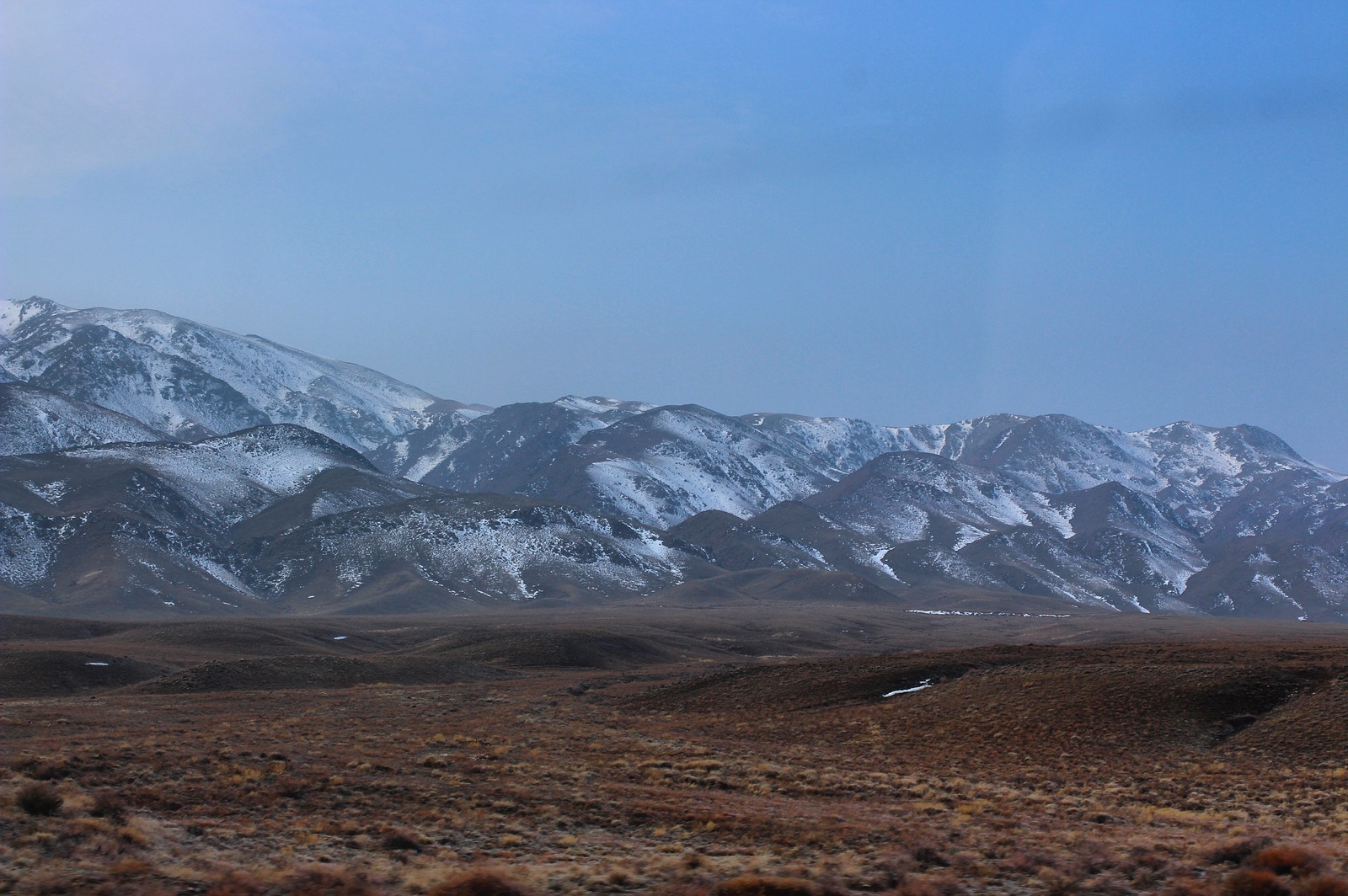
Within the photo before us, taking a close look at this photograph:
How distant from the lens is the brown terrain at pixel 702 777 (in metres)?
17.7

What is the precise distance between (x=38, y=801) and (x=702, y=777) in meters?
16.4

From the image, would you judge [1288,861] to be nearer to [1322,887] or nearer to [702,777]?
[1322,887]

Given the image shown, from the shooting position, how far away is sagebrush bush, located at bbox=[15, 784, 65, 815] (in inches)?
771

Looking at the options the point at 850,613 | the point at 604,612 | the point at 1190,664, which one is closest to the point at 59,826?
the point at 1190,664

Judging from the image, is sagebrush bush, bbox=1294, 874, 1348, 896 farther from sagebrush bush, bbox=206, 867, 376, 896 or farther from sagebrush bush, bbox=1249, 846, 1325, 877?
sagebrush bush, bbox=206, 867, 376, 896

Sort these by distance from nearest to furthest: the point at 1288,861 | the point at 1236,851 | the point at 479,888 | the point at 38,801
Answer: the point at 479,888, the point at 1288,861, the point at 1236,851, the point at 38,801

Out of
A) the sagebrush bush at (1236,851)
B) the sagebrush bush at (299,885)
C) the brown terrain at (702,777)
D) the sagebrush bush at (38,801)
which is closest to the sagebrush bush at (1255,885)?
the brown terrain at (702,777)

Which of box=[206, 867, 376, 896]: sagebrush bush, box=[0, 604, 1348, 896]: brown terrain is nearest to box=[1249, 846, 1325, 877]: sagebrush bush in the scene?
box=[0, 604, 1348, 896]: brown terrain

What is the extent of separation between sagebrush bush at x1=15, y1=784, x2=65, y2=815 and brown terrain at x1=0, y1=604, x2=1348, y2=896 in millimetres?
47

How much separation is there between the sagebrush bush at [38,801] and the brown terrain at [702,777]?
0.05 metres

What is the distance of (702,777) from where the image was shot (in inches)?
1217

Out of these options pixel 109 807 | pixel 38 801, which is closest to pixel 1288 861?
pixel 109 807

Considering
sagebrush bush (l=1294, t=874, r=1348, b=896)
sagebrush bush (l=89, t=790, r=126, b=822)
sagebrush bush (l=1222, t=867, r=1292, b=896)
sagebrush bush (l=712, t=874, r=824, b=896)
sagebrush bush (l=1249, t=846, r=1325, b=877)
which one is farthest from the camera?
sagebrush bush (l=89, t=790, r=126, b=822)

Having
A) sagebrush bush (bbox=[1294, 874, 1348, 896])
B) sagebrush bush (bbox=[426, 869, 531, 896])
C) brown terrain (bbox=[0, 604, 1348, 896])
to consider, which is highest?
sagebrush bush (bbox=[426, 869, 531, 896])
